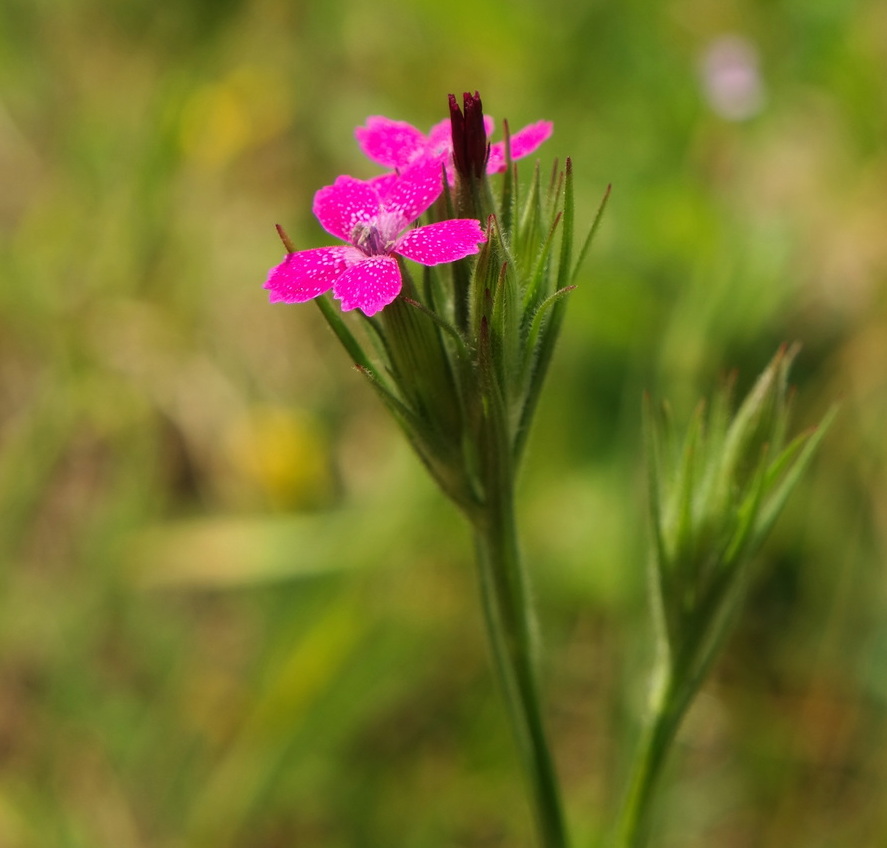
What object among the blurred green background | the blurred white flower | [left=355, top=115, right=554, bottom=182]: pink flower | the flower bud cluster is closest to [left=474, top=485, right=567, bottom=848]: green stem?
the flower bud cluster

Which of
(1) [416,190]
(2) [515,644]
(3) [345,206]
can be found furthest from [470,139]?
(2) [515,644]

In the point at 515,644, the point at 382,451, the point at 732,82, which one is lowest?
the point at 515,644

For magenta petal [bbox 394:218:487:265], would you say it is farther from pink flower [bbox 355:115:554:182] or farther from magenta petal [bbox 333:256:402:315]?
pink flower [bbox 355:115:554:182]

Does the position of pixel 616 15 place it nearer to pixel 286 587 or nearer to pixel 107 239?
pixel 107 239

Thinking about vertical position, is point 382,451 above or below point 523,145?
above

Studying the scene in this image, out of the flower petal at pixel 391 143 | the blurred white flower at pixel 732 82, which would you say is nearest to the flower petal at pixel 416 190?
the flower petal at pixel 391 143

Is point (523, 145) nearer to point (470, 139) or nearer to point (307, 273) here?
point (470, 139)

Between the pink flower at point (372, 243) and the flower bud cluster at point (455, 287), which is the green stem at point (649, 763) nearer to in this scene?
the flower bud cluster at point (455, 287)
